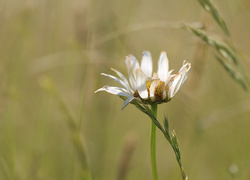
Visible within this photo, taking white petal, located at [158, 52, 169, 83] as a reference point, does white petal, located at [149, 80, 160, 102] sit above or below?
below

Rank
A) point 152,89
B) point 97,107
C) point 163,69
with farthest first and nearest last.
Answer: point 97,107 → point 163,69 → point 152,89

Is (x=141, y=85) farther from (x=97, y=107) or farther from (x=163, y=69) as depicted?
(x=97, y=107)

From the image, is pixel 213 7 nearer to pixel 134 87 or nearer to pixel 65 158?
pixel 134 87

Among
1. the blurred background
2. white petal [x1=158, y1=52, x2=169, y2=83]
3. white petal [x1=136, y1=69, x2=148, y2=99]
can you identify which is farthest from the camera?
the blurred background

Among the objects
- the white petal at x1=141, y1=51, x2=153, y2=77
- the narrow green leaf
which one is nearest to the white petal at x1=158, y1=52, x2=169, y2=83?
the white petal at x1=141, y1=51, x2=153, y2=77

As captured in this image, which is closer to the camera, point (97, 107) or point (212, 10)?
point (212, 10)

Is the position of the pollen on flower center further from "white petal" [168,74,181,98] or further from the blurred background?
the blurred background

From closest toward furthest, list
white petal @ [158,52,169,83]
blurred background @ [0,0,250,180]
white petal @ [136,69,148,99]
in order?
white petal @ [136,69,148,99] → white petal @ [158,52,169,83] → blurred background @ [0,0,250,180]

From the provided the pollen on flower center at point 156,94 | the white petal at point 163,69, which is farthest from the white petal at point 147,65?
the pollen on flower center at point 156,94

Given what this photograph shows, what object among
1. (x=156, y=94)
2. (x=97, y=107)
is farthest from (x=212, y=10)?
(x=97, y=107)

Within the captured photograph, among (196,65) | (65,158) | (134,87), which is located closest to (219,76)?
(196,65)

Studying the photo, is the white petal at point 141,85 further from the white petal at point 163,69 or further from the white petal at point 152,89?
the white petal at point 163,69
